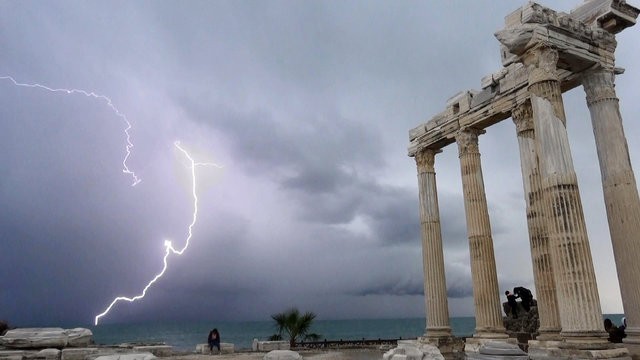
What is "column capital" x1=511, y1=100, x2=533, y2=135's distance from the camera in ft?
64.2

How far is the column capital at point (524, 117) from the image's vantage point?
64.2 feet

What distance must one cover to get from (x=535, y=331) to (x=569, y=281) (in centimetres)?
1066

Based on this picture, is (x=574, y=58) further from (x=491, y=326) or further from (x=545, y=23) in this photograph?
(x=491, y=326)

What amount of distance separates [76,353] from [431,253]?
1776cm

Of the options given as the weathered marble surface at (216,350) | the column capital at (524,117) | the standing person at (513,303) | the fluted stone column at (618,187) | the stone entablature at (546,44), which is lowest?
the weathered marble surface at (216,350)

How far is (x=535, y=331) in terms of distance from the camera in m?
23.4

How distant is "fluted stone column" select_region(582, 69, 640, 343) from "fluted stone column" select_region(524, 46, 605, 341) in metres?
2.83

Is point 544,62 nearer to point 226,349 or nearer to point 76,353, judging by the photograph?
point 226,349

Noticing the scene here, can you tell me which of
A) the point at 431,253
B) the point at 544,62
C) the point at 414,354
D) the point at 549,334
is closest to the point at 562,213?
the point at 549,334

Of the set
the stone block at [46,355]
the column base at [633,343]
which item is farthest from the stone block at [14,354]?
the column base at [633,343]

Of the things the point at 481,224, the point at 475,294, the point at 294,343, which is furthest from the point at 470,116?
the point at 294,343

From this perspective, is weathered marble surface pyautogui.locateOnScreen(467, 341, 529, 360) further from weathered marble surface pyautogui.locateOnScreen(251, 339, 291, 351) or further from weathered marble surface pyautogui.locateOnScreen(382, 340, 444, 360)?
weathered marble surface pyautogui.locateOnScreen(251, 339, 291, 351)

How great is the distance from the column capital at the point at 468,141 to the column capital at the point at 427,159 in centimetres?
276

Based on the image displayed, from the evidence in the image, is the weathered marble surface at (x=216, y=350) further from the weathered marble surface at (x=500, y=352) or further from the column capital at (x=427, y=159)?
the weathered marble surface at (x=500, y=352)
